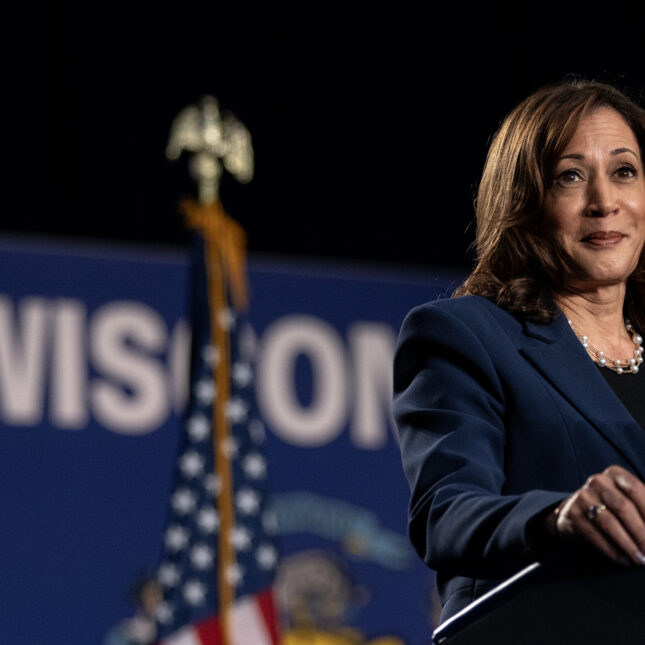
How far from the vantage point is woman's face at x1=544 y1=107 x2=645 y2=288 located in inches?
62.2

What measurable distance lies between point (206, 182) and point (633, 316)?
3.35 metres

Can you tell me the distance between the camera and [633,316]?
68.2 inches

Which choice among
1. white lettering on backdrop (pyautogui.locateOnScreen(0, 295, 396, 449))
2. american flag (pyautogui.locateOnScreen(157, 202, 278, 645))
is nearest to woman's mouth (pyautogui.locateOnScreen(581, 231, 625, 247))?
american flag (pyautogui.locateOnScreen(157, 202, 278, 645))

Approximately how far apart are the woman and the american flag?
2857 mm

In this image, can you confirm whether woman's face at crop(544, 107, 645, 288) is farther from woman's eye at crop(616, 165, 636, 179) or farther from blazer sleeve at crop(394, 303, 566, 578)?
blazer sleeve at crop(394, 303, 566, 578)

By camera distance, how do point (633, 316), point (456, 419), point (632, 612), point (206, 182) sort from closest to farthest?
point (632, 612)
point (456, 419)
point (633, 316)
point (206, 182)

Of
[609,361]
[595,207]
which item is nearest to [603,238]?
[595,207]

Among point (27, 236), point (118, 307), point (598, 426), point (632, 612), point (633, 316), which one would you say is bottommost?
point (632, 612)

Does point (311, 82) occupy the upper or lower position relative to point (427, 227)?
upper

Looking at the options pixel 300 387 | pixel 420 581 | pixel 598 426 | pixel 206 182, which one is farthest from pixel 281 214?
pixel 598 426

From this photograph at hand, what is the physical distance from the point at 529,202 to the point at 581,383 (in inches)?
10.6

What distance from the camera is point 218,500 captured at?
14.9ft

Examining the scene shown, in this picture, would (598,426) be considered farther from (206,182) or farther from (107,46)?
(107,46)

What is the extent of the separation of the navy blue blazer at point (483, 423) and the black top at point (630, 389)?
0.21ft
